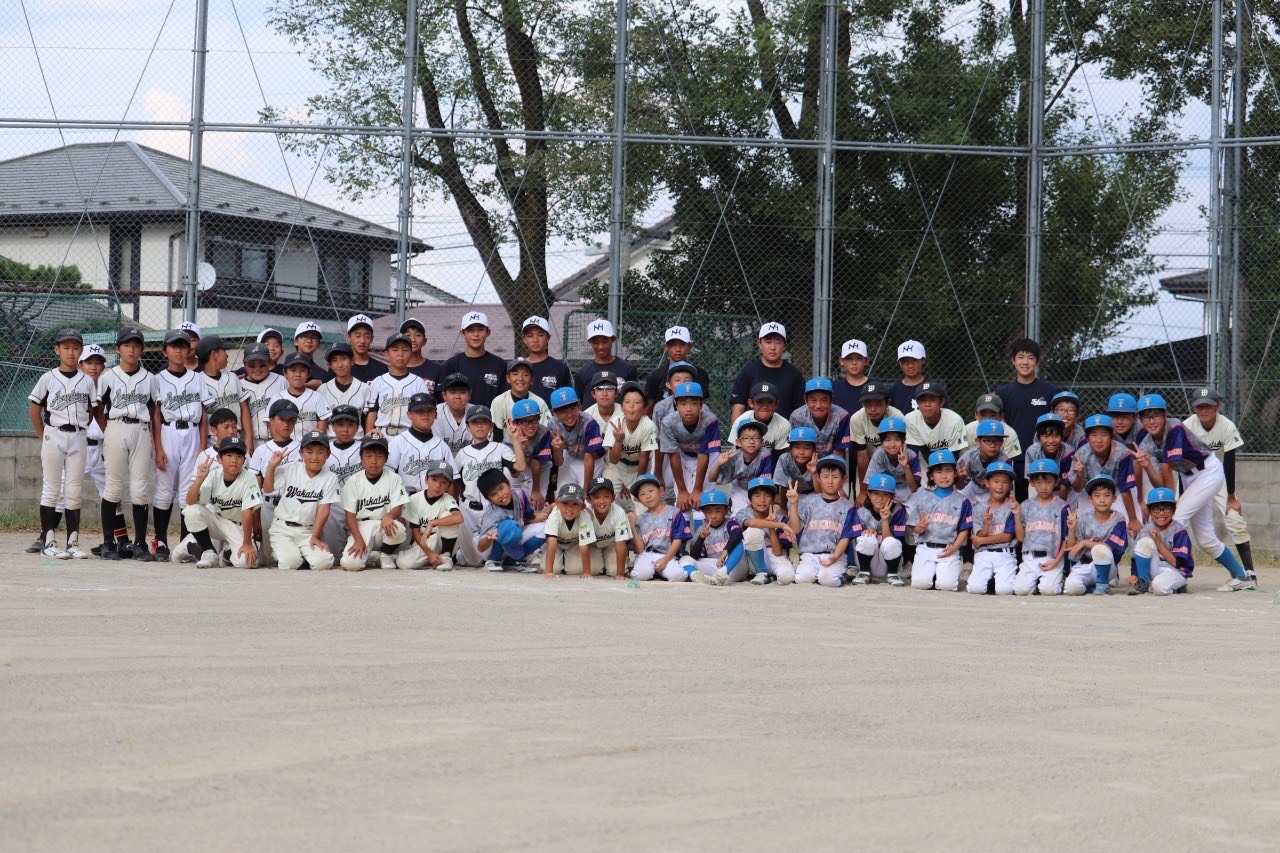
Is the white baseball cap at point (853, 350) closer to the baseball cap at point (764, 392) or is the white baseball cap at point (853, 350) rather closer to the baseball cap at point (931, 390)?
the baseball cap at point (931, 390)

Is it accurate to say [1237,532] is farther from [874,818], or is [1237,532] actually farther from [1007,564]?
[874,818]

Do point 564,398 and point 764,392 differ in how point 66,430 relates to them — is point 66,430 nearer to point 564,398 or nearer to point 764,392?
point 564,398

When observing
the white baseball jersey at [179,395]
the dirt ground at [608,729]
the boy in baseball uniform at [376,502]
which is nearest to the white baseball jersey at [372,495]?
the boy in baseball uniform at [376,502]

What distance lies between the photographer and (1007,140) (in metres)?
14.2

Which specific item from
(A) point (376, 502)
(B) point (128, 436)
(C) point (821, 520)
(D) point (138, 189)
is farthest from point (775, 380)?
(D) point (138, 189)

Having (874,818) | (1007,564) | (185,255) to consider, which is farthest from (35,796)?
(185,255)

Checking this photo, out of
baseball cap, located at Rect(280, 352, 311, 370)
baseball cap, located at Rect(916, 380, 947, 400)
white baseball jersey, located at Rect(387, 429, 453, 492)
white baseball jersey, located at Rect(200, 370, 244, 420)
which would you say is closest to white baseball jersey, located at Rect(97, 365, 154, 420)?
white baseball jersey, located at Rect(200, 370, 244, 420)

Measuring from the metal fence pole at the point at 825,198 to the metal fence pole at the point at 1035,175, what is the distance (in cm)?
192

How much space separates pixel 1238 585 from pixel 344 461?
6529 millimetres

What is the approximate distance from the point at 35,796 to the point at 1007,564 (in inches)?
303

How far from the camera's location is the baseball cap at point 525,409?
33.7 ft

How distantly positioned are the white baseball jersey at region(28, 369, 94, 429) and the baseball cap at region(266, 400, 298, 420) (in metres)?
1.34

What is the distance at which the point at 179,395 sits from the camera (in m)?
10.6

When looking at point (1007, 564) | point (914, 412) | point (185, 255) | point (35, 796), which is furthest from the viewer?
point (185, 255)
